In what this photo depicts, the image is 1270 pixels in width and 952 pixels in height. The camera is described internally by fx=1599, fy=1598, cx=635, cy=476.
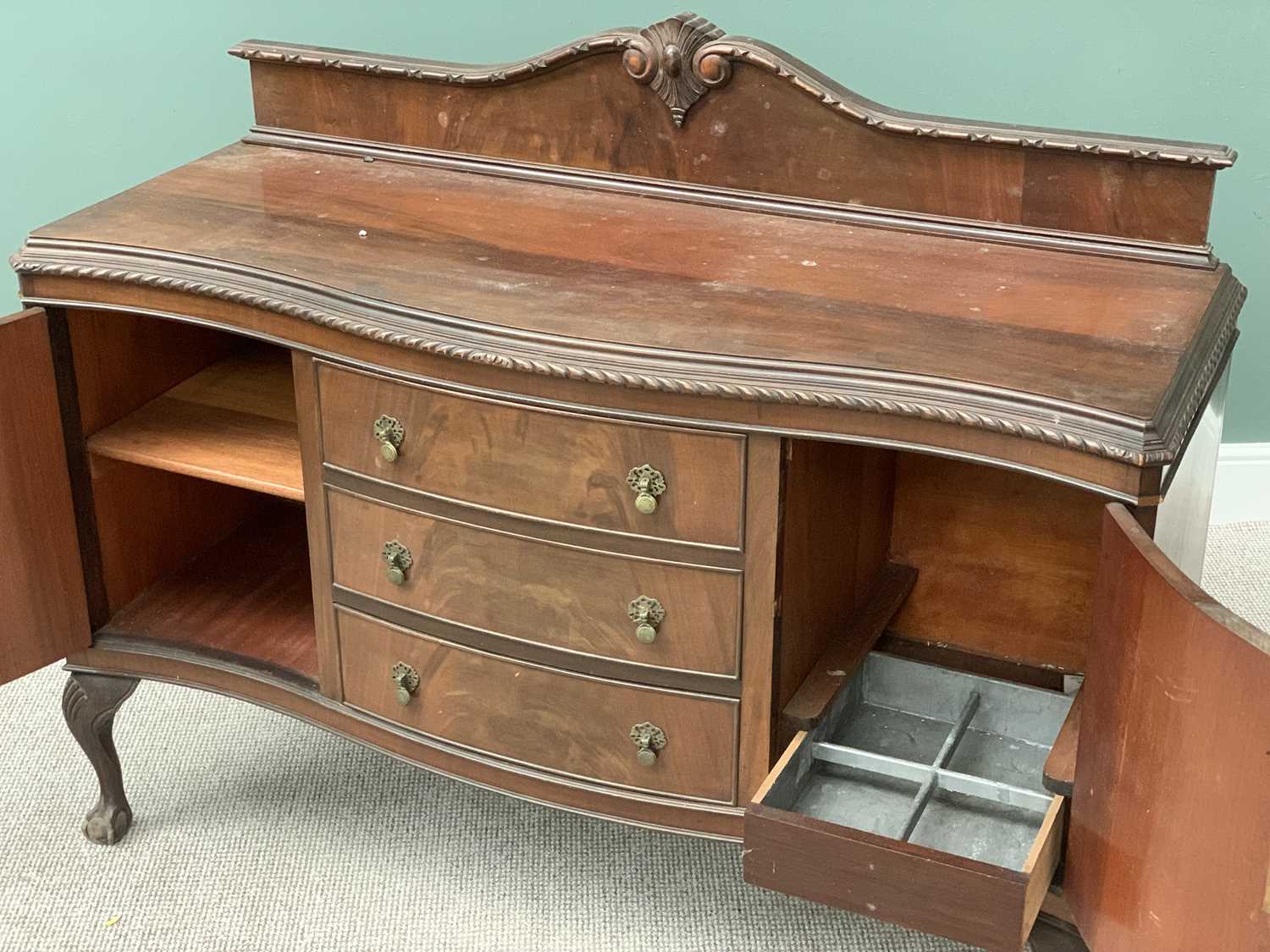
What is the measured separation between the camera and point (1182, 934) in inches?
42.0

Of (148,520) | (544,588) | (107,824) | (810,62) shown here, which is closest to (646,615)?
(544,588)

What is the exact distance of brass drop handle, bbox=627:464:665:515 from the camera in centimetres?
128

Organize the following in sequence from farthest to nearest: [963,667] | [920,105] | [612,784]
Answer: [920,105]
[963,667]
[612,784]

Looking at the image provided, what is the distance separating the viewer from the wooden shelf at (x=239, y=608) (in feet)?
5.36

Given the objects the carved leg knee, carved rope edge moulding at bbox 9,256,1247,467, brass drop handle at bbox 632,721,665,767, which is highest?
carved rope edge moulding at bbox 9,256,1247,467

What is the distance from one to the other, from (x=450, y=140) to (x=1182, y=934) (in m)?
1.08

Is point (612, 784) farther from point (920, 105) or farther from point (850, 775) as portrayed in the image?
point (920, 105)

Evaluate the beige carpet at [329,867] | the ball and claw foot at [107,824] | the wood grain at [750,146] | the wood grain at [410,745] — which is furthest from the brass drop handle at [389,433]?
the ball and claw foot at [107,824]

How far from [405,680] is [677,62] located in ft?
2.12

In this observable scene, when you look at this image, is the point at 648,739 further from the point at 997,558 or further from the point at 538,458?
the point at 997,558

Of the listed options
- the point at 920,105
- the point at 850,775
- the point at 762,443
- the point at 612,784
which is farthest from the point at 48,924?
the point at 920,105

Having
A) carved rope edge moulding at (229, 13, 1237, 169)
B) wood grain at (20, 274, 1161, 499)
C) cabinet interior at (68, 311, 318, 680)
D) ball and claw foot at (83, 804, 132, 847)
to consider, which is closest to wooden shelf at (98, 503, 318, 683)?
cabinet interior at (68, 311, 318, 680)

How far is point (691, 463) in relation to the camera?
4.14ft

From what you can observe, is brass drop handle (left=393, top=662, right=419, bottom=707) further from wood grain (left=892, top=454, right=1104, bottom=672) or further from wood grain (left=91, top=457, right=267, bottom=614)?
wood grain (left=892, top=454, right=1104, bottom=672)
